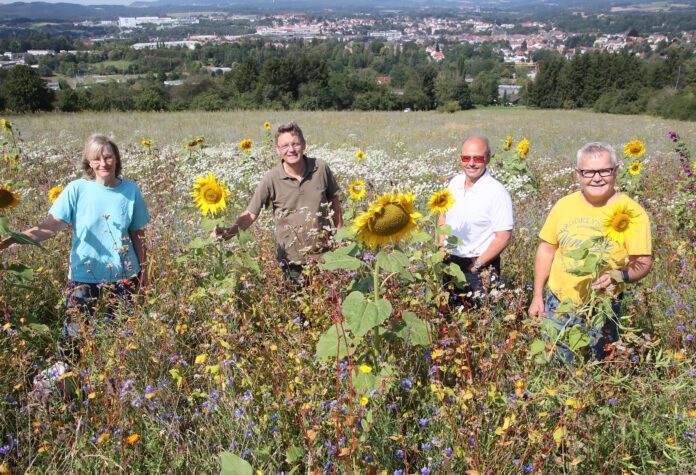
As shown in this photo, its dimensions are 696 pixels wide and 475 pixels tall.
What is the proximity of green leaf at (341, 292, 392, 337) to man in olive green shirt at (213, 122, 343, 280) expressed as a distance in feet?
4.60

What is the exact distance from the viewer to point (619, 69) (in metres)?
56.1

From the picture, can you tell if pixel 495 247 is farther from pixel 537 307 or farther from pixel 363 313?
pixel 363 313

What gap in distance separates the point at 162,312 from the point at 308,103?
3522cm

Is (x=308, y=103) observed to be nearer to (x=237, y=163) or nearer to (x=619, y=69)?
(x=237, y=163)

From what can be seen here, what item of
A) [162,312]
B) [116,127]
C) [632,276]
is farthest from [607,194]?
[116,127]

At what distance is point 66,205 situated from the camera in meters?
3.22

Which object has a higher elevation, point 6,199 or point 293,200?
point 6,199

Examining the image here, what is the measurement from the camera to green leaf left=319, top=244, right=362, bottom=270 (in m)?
2.15

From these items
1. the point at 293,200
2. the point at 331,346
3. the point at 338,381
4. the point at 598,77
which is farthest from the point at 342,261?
the point at 598,77

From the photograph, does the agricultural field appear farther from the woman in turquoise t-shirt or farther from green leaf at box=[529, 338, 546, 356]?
the woman in turquoise t-shirt

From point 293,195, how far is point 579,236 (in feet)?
6.14

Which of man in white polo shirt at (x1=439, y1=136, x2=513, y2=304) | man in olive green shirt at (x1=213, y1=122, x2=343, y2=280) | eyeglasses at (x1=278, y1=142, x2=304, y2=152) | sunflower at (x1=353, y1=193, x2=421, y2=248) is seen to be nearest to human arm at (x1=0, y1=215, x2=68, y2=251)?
man in olive green shirt at (x1=213, y1=122, x2=343, y2=280)

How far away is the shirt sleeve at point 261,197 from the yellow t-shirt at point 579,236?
1.84 meters

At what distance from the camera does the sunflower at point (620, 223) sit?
7.87 feet
